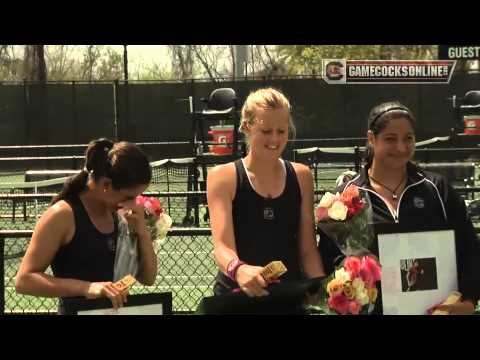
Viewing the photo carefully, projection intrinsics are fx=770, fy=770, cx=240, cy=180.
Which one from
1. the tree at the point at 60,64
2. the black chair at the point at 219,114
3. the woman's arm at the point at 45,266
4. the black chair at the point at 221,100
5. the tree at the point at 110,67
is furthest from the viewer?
the tree at the point at 60,64

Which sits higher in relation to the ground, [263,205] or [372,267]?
[263,205]

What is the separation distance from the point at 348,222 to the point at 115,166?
0.80 m

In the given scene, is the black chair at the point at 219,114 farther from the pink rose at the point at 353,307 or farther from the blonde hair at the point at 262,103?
the pink rose at the point at 353,307

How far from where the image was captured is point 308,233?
279 cm

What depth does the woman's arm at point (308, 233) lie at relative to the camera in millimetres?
2752

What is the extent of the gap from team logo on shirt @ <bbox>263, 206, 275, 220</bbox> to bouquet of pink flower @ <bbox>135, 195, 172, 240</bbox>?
42 centimetres

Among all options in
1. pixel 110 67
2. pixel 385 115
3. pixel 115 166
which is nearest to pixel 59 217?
pixel 115 166

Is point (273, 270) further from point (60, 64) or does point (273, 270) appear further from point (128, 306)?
point (60, 64)

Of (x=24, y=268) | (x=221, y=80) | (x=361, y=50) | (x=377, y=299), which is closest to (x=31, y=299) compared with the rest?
(x=24, y=268)

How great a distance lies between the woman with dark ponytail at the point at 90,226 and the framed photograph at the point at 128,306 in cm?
4

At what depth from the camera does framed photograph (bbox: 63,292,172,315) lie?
2416 millimetres

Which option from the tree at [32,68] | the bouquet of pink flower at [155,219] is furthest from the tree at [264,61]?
the bouquet of pink flower at [155,219]

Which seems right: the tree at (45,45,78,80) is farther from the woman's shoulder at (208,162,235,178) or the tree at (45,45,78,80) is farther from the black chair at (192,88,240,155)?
the woman's shoulder at (208,162,235,178)
